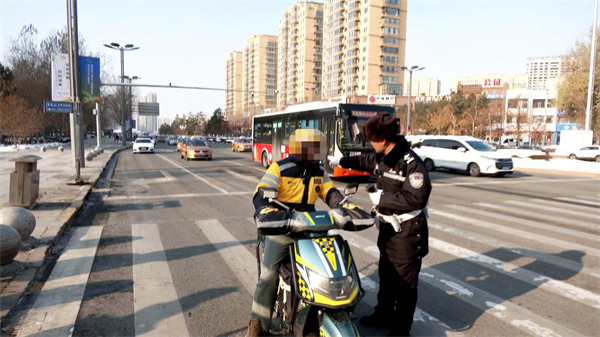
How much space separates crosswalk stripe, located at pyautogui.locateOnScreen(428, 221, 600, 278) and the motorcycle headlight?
4.45 m

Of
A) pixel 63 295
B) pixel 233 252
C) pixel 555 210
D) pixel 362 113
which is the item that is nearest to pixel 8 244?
pixel 63 295

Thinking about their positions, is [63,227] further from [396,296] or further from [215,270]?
[396,296]

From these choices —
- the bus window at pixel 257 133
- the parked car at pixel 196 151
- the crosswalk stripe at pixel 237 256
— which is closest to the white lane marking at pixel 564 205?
the crosswalk stripe at pixel 237 256

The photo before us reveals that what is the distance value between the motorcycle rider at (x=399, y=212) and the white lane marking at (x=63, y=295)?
2919 millimetres

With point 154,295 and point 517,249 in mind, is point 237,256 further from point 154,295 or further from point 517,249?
point 517,249

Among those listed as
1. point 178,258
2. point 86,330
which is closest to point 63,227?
point 178,258

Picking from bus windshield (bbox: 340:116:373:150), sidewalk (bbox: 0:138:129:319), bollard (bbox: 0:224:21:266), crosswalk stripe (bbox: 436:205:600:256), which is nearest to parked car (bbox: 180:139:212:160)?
sidewalk (bbox: 0:138:129:319)

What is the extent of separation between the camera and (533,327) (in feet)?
12.2

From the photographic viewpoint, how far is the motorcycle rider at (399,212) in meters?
3.27

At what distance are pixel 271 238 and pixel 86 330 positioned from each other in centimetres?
199

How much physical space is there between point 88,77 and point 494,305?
2200cm

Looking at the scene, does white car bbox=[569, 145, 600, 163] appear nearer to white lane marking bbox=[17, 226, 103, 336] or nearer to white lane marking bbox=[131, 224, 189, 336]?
white lane marking bbox=[131, 224, 189, 336]

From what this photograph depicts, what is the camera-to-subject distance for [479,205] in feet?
34.2

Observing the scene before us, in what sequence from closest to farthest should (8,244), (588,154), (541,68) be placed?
(8,244)
(588,154)
(541,68)
